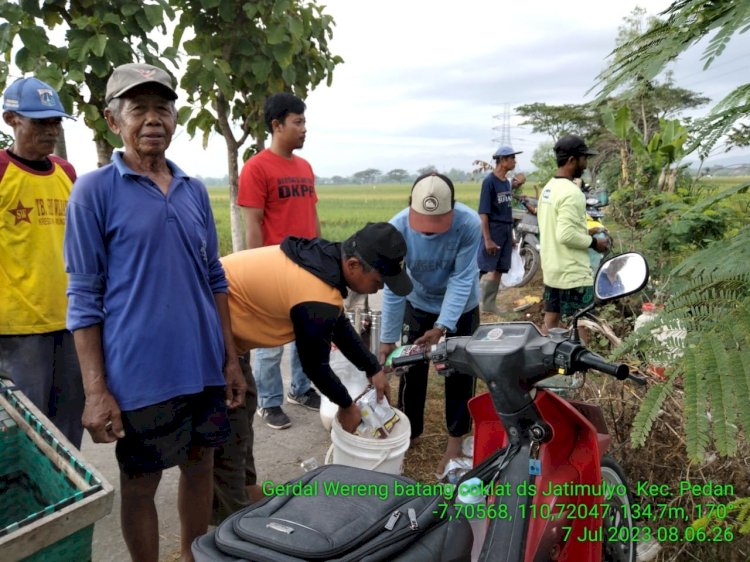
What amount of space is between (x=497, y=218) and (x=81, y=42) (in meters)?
4.48

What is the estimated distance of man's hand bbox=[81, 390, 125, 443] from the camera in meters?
1.85

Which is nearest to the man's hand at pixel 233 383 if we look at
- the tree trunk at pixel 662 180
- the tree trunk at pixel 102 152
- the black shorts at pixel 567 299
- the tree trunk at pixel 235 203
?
the tree trunk at pixel 102 152

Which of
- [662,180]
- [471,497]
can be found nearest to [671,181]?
[662,180]

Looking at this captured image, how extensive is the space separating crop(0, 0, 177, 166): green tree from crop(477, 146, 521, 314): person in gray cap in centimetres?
382

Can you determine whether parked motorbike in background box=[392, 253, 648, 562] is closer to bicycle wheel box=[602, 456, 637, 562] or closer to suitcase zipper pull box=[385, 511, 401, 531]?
bicycle wheel box=[602, 456, 637, 562]

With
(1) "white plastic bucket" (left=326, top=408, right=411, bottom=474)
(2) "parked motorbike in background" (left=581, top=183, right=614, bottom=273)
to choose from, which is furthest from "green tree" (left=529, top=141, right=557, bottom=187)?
(1) "white plastic bucket" (left=326, top=408, right=411, bottom=474)

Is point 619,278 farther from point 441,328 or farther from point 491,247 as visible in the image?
point 491,247

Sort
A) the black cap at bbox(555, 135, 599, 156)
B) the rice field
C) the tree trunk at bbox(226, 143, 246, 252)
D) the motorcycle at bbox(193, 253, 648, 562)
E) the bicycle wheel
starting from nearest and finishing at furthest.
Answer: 1. the motorcycle at bbox(193, 253, 648, 562)
2. the bicycle wheel
3. the black cap at bbox(555, 135, 599, 156)
4. the tree trunk at bbox(226, 143, 246, 252)
5. the rice field

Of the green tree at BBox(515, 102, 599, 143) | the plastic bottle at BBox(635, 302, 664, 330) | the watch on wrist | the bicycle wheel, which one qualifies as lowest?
the bicycle wheel

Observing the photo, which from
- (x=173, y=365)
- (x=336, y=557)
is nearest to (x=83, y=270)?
(x=173, y=365)

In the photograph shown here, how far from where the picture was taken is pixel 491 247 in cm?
→ 640

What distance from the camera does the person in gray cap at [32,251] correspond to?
2.48 meters

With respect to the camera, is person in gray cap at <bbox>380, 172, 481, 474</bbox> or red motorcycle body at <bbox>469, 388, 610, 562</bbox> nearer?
red motorcycle body at <bbox>469, 388, 610, 562</bbox>

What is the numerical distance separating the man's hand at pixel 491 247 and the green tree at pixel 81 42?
3.87 meters
